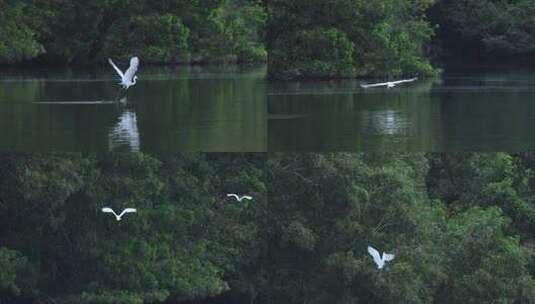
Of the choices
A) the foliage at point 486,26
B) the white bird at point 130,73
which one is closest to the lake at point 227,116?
the white bird at point 130,73

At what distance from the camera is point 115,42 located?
1107cm

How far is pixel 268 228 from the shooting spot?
17047 mm

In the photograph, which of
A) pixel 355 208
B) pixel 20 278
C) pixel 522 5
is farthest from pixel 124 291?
pixel 522 5

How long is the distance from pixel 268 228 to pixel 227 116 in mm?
6174

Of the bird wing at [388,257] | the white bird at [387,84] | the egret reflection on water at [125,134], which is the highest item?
the white bird at [387,84]

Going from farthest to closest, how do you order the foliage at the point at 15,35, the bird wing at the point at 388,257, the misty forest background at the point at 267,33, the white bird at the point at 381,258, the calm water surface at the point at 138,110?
1. the bird wing at the point at 388,257
2. the white bird at the point at 381,258
3. the foliage at the point at 15,35
4. the calm water surface at the point at 138,110
5. the misty forest background at the point at 267,33

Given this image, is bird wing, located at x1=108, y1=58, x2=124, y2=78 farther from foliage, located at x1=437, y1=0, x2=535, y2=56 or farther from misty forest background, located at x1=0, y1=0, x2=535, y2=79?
foliage, located at x1=437, y1=0, x2=535, y2=56

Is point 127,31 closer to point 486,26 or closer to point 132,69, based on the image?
point 132,69

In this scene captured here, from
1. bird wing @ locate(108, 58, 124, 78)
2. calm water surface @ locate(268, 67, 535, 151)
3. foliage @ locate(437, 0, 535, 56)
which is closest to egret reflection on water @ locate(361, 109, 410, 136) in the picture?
calm water surface @ locate(268, 67, 535, 151)

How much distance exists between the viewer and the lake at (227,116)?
10883 millimetres

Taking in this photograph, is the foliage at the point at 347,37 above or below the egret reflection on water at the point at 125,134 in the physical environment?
above

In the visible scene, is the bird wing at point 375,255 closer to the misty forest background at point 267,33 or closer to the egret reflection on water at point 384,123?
the misty forest background at point 267,33

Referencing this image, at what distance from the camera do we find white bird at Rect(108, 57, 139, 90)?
1079 centimetres

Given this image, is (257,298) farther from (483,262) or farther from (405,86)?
(405,86)
